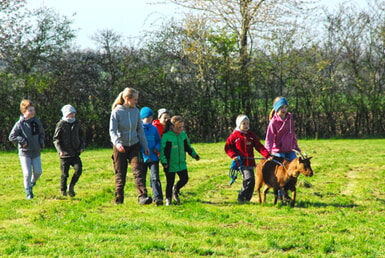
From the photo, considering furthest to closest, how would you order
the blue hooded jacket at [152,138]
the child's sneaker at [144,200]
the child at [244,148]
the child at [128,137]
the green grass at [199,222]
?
the blue hooded jacket at [152,138] → the child at [244,148] → the child's sneaker at [144,200] → the child at [128,137] → the green grass at [199,222]

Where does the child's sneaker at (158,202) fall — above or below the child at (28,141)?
below

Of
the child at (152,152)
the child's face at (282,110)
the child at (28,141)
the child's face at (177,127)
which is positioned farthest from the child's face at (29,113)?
the child's face at (282,110)

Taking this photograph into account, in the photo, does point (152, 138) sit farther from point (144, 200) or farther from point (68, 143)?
→ point (68, 143)

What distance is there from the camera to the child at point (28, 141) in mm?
8750

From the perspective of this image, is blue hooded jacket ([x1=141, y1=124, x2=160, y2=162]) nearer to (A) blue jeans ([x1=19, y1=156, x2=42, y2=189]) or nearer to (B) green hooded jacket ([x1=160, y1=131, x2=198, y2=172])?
(B) green hooded jacket ([x1=160, y1=131, x2=198, y2=172])

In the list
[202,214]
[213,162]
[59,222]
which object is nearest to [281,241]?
[202,214]

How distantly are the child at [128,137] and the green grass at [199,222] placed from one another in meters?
0.40

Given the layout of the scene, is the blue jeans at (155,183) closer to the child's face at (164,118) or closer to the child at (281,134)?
the child's face at (164,118)

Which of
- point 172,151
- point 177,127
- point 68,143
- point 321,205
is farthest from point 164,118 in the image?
point 321,205

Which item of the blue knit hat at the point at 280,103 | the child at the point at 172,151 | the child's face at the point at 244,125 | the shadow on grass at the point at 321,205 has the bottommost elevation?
the shadow on grass at the point at 321,205

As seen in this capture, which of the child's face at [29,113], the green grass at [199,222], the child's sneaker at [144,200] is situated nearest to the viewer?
the green grass at [199,222]

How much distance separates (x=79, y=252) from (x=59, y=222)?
1605 mm

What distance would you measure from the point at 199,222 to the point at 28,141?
12.0ft

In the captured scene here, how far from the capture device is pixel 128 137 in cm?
780
